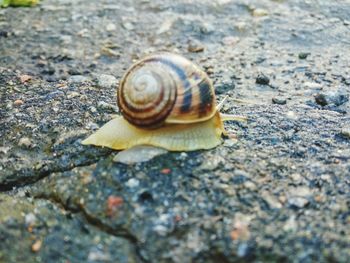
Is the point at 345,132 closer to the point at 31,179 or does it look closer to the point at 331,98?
the point at 331,98

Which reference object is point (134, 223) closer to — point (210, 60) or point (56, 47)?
point (210, 60)

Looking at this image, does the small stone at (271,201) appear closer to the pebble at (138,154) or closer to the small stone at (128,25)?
the pebble at (138,154)

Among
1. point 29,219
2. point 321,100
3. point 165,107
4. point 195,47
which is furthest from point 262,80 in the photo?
point 29,219

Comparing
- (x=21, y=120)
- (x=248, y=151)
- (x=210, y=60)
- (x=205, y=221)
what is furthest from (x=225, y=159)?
(x=210, y=60)

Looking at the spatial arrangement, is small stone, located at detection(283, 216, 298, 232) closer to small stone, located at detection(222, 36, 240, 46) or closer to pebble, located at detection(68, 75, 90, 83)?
pebble, located at detection(68, 75, 90, 83)

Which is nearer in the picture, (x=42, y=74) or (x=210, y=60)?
(x=42, y=74)

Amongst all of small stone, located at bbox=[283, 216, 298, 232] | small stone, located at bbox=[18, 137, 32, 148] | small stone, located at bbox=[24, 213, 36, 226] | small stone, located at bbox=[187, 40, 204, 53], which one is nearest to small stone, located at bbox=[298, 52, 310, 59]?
small stone, located at bbox=[187, 40, 204, 53]

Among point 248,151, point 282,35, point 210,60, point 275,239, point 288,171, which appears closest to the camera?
point 275,239
